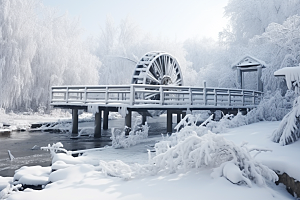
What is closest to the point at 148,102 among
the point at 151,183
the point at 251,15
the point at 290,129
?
the point at 290,129

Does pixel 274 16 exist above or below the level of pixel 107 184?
above

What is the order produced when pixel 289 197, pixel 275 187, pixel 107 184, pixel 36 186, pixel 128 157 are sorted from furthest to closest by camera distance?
1. pixel 128 157
2. pixel 36 186
3. pixel 107 184
4. pixel 275 187
5. pixel 289 197

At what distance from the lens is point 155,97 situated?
19.9 meters

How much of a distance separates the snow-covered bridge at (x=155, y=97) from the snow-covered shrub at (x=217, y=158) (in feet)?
20.8

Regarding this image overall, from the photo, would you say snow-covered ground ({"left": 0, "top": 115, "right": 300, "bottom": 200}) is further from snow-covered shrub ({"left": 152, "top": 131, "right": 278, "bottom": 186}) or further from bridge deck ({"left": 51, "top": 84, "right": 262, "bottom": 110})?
bridge deck ({"left": 51, "top": 84, "right": 262, "bottom": 110})

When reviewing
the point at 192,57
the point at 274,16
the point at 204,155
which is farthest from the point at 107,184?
the point at 192,57

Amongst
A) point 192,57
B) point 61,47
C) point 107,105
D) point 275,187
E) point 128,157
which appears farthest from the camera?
point 192,57

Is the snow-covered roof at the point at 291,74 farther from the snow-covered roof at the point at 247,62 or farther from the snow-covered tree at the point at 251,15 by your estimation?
the snow-covered tree at the point at 251,15

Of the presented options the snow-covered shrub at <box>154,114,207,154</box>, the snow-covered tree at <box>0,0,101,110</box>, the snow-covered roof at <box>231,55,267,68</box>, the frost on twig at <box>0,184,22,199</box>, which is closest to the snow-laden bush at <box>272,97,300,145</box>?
the snow-covered shrub at <box>154,114,207,154</box>

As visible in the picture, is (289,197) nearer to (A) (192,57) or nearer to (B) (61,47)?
(B) (61,47)

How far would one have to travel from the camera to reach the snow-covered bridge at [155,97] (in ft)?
38.5

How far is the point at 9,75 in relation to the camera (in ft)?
65.9

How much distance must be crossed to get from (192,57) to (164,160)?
43.3m

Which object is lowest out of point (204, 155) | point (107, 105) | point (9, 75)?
point (204, 155)
